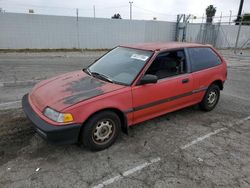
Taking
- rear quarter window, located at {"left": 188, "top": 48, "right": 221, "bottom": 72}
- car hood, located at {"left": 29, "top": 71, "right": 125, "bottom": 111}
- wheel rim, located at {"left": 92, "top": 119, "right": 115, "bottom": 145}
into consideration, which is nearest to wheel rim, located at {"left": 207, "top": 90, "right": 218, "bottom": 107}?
rear quarter window, located at {"left": 188, "top": 48, "right": 221, "bottom": 72}

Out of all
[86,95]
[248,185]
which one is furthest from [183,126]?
[86,95]

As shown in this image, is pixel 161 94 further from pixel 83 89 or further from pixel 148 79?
pixel 83 89

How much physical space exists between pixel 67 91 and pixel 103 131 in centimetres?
81

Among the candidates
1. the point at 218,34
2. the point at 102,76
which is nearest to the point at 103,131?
the point at 102,76

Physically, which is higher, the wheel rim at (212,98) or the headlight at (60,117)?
the headlight at (60,117)

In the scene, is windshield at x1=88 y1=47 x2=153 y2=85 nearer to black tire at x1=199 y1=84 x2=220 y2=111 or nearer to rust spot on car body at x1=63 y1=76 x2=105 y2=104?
rust spot on car body at x1=63 y1=76 x2=105 y2=104

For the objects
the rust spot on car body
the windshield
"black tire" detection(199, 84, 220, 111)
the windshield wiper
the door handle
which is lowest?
"black tire" detection(199, 84, 220, 111)

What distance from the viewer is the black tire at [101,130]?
3.06m

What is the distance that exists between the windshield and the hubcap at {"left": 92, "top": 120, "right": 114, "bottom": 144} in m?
0.70

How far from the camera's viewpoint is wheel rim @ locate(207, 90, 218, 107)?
Answer: 4.83 meters

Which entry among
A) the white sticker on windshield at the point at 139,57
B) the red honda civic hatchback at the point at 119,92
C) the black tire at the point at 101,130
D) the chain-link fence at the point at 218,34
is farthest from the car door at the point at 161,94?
the chain-link fence at the point at 218,34

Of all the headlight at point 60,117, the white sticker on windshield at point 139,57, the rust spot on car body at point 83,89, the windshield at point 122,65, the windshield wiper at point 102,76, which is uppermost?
the white sticker on windshield at point 139,57

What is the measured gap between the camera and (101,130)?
3.24 m

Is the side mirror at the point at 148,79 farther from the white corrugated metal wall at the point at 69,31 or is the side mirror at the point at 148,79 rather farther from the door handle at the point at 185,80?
the white corrugated metal wall at the point at 69,31
